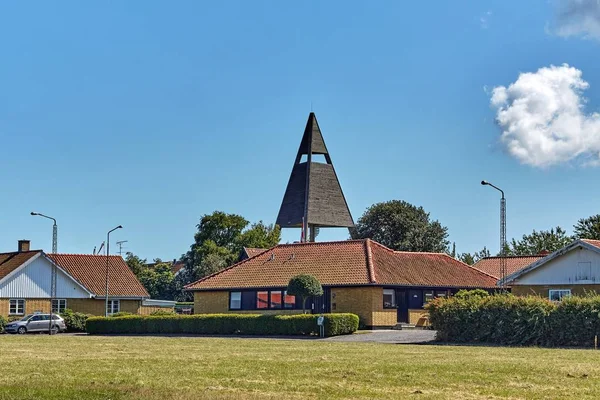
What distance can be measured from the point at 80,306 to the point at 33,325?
40.5 ft

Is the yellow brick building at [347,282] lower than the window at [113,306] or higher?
higher

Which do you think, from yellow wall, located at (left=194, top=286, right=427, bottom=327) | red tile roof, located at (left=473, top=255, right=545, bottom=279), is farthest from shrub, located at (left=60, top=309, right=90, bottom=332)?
red tile roof, located at (left=473, top=255, right=545, bottom=279)

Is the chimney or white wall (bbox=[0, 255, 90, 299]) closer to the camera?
white wall (bbox=[0, 255, 90, 299])

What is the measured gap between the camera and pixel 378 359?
26.4 m

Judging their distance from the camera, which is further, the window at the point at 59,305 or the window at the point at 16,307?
the window at the point at 59,305

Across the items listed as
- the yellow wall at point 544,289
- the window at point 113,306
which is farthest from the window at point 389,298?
the window at point 113,306

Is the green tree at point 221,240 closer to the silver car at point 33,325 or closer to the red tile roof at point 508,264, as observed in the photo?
the red tile roof at point 508,264

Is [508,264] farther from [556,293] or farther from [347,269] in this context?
[556,293]

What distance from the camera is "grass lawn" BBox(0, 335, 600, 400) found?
17.5 metres

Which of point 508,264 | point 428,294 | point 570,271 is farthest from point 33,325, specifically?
point 508,264

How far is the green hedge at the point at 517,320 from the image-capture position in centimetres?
3631

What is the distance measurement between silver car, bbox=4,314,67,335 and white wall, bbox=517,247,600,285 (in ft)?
99.9

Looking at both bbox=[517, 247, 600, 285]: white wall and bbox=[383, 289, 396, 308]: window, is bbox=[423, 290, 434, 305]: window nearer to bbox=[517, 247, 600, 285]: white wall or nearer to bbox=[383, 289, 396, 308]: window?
bbox=[383, 289, 396, 308]: window

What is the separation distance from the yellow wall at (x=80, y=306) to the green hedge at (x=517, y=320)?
1597 inches
